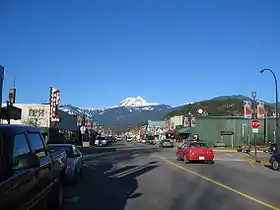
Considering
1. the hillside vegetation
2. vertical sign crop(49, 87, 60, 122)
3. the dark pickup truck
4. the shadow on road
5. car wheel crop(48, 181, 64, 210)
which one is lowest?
the shadow on road

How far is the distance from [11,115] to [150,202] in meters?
23.6

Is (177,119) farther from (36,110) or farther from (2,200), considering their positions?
(2,200)

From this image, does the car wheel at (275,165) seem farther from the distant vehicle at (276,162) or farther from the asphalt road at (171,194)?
the asphalt road at (171,194)

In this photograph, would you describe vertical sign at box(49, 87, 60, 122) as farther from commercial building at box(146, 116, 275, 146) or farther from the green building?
the green building

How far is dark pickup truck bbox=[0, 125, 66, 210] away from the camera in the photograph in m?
4.75

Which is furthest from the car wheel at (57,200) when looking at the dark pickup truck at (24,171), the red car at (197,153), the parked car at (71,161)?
the red car at (197,153)

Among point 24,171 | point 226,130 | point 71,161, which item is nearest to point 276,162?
point 71,161

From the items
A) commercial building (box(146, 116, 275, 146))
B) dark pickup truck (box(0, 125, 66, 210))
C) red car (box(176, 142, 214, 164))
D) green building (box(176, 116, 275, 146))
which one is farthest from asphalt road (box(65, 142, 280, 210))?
green building (box(176, 116, 275, 146))

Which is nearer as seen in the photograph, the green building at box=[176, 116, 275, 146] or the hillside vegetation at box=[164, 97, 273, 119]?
the green building at box=[176, 116, 275, 146]

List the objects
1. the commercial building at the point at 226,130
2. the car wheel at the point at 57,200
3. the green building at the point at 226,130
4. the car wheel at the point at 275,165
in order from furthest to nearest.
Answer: the green building at the point at 226,130 → the commercial building at the point at 226,130 → the car wheel at the point at 275,165 → the car wheel at the point at 57,200

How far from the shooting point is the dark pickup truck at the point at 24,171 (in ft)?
15.6

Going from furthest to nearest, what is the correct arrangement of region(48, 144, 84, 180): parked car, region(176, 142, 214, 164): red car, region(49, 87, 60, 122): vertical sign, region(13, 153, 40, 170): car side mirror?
region(49, 87, 60, 122): vertical sign → region(176, 142, 214, 164): red car → region(48, 144, 84, 180): parked car → region(13, 153, 40, 170): car side mirror

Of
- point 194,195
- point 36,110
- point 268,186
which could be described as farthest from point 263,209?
point 36,110

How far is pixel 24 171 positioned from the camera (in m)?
5.41
